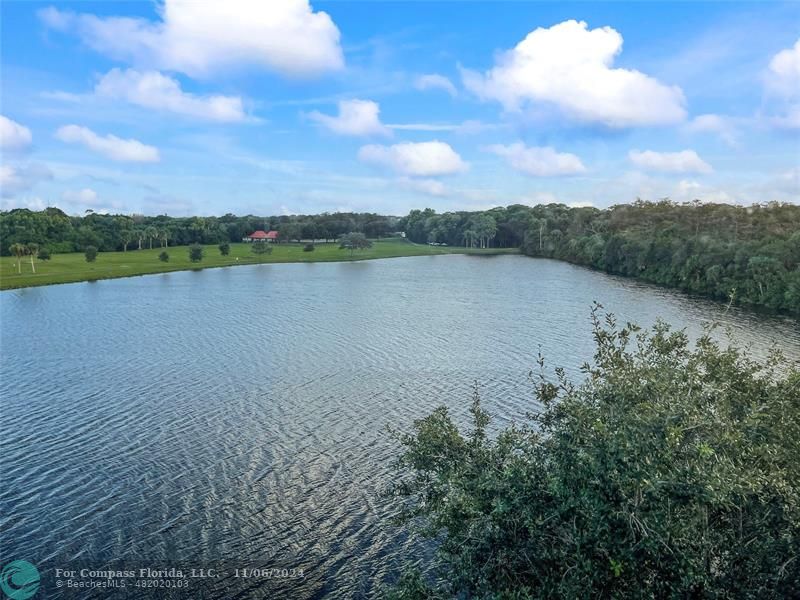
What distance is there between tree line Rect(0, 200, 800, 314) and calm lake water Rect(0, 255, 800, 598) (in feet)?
31.0

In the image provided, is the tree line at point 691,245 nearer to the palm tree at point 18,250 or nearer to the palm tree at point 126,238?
the palm tree at point 18,250

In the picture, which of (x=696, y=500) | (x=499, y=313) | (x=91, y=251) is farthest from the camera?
(x=91, y=251)

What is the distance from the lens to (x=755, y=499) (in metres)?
10.7

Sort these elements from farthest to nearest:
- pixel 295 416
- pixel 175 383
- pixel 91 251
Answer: pixel 91 251 < pixel 175 383 < pixel 295 416

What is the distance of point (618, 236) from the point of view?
365 ft

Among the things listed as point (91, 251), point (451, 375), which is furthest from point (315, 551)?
point (91, 251)

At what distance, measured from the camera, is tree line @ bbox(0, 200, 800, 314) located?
7125 centimetres

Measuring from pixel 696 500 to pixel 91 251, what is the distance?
403 ft

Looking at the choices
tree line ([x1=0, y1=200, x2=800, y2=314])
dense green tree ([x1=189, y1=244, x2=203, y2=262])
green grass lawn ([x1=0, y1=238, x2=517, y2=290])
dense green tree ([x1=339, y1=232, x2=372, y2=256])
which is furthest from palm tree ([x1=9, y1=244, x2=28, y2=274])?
dense green tree ([x1=339, y1=232, x2=372, y2=256])

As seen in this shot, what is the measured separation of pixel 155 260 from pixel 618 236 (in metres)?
102

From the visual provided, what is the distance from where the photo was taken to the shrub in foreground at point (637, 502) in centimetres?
943

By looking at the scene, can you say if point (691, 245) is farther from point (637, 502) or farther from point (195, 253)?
point (195, 253)

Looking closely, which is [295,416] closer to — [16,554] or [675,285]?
[16,554]

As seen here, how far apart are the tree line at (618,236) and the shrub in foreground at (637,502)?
926 centimetres
